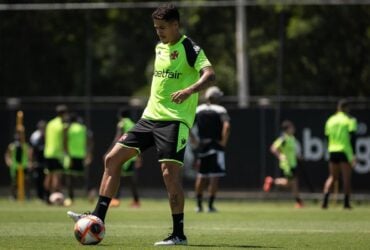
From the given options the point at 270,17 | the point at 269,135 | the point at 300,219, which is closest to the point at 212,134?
the point at 300,219

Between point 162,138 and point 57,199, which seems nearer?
point 162,138

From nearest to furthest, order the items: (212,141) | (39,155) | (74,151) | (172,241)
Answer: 1. (172,241)
2. (212,141)
3. (74,151)
4. (39,155)

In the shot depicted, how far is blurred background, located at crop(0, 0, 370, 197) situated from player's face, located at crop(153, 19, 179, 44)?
14.4 m

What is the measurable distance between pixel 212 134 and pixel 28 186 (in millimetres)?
8376

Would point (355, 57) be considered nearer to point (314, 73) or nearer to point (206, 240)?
point (314, 73)

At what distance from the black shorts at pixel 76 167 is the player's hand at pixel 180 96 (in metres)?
13.9

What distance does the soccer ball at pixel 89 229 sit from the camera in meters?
10.3

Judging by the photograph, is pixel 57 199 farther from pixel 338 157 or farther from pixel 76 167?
pixel 338 157

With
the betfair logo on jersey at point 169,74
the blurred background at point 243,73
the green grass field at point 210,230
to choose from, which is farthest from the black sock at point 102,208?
the blurred background at point 243,73

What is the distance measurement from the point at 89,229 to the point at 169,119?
1450mm

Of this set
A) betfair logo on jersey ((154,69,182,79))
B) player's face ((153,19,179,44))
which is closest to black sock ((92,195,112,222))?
betfair logo on jersey ((154,69,182,79))

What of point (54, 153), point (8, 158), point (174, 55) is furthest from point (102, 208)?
point (8, 158)

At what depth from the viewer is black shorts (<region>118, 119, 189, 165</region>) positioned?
1072 centimetres

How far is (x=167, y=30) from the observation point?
10852mm
